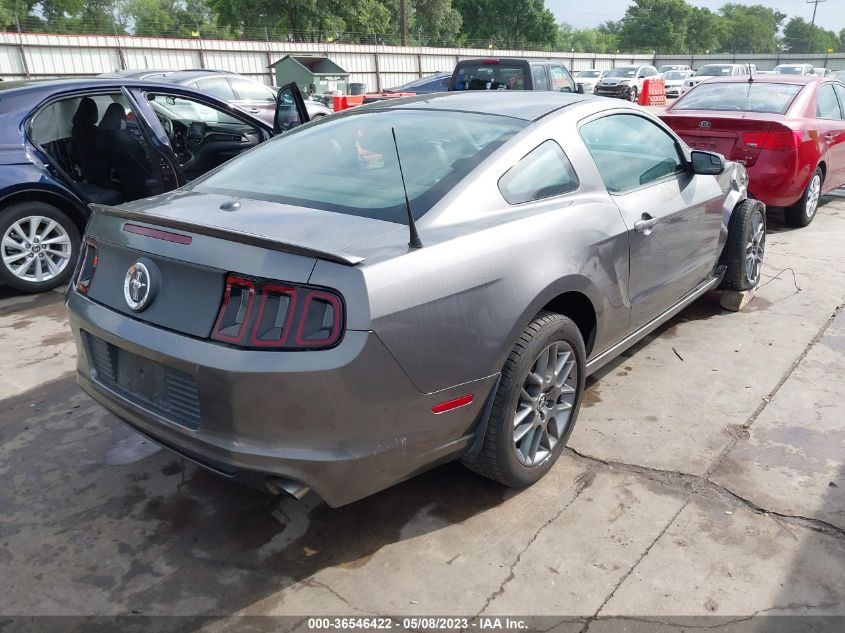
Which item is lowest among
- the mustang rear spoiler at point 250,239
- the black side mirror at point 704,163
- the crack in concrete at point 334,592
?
the crack in concrete at point 334,592

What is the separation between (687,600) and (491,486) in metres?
0.89

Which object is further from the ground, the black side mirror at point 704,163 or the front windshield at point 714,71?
the front windshield at point 714,71

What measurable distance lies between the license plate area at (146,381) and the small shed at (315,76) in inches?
733

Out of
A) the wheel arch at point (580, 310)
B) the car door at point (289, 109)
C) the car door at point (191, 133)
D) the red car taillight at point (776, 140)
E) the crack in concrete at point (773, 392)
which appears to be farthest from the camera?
the red car taillight at point (776, 140)

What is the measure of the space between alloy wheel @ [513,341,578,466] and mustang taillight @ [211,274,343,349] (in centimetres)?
92

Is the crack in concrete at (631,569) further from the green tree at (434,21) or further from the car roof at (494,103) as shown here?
the green tree at (434,21)

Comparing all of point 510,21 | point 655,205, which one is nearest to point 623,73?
point 655,205

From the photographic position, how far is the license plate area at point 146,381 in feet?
7.34

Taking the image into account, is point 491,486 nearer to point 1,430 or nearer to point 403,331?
point 403,331

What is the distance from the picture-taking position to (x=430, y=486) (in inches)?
115

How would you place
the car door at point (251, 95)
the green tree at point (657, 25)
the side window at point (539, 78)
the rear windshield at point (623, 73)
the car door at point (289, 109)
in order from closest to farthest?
the car door at point (289, 109) → the side window at point (539, 78) → the car door at point (251, 95) → the rear windshield at point (623, 73) → the green tree at point (657, 25)

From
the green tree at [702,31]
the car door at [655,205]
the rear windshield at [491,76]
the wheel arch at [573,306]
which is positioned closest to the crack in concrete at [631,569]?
the wheel arch at [573,306]

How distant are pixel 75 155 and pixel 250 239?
15.0ft

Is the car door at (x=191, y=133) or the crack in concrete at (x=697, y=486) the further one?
the car door at (x=191, y=133)
